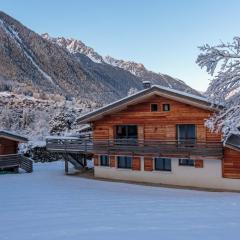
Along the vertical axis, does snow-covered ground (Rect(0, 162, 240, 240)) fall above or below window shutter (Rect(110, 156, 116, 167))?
below

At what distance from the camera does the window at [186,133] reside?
2603cm

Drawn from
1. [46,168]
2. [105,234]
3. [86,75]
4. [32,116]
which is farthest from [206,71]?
[86,75]

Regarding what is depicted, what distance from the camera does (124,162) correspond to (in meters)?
29.1

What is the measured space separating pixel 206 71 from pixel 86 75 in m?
178

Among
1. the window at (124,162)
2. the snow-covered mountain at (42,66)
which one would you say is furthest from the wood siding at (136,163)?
the snow-covered mountain at (42,66)

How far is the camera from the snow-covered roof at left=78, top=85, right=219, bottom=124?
24.9m

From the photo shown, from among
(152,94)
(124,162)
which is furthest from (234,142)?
(124,162)

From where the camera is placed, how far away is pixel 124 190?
24.1 meters

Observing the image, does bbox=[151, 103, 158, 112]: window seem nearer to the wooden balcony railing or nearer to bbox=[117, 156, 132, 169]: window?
the wooden balcony railing

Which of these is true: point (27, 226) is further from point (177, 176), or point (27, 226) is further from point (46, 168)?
point (46, 168)

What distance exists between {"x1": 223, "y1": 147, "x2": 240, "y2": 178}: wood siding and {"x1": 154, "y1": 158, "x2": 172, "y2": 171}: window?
367cm

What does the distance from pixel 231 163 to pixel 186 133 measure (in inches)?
133

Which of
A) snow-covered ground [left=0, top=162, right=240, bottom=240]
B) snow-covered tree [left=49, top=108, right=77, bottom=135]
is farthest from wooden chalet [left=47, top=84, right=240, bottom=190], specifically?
snow-covered tree [left=49, top=108, right=77, bottom=135]

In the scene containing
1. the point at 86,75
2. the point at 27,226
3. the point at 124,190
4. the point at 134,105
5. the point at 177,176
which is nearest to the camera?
the point at 27,226
